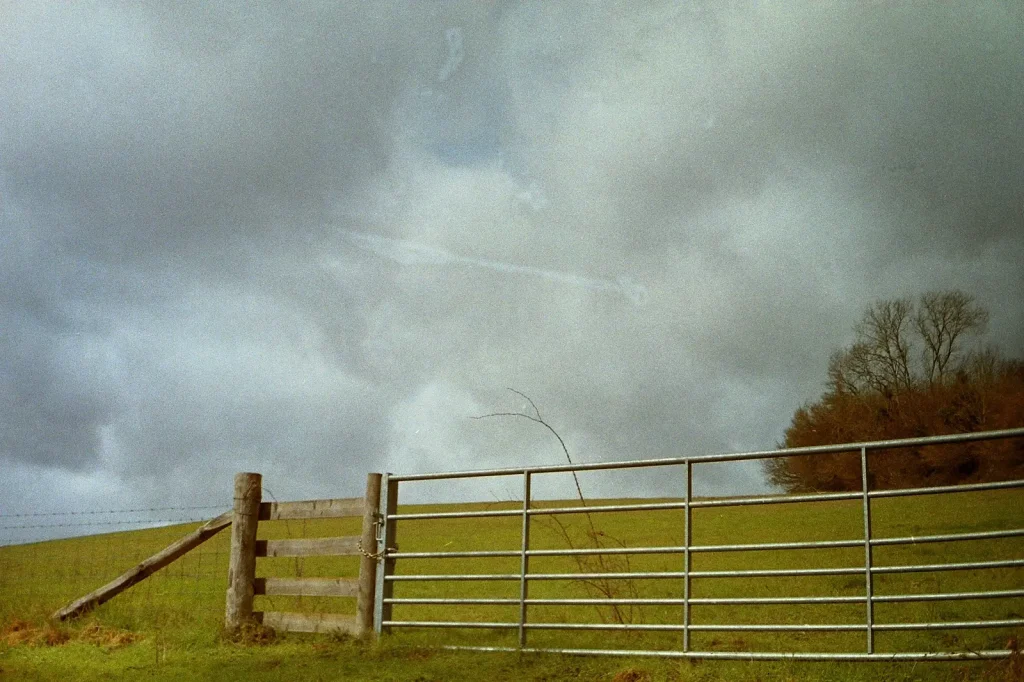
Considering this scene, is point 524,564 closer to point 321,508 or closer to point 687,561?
point 687,561

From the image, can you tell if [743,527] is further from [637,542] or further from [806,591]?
[806,591]

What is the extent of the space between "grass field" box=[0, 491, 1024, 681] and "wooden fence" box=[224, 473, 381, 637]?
225 mm

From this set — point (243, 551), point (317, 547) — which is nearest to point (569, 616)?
point (317, 547)

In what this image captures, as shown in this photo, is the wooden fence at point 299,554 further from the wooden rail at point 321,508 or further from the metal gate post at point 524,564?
the metal gate post at point 524,564

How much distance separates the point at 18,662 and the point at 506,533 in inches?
729

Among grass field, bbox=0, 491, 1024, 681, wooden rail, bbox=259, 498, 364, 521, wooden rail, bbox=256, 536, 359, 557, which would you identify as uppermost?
wooden rail, bbox=259, 498, 364, 521

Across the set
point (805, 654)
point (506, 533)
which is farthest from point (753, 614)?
point (506, 533)

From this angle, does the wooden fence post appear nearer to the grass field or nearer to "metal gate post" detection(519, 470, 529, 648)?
the grass field

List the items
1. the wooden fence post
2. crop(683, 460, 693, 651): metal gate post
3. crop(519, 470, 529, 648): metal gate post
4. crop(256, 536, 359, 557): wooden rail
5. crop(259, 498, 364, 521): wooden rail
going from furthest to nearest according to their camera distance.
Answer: crop(259, 498, 364, 521): wooden rail < crop(256, 536, 359, 557): wooden rail < the wooden fence post < crop(519, 470, 529, 648): metal gate post < crop(683, 460, 693, 651): metal gate post

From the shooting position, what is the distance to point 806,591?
13703mm

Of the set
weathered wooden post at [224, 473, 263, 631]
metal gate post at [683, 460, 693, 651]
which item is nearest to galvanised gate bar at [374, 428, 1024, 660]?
metal gate post at [683, 460, 693, 651]

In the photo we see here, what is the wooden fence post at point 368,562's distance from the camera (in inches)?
356

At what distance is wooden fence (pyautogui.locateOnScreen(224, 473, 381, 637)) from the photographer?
9164 mm

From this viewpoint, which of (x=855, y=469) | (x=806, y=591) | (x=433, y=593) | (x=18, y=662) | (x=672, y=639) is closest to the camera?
(x=18, y=662)
